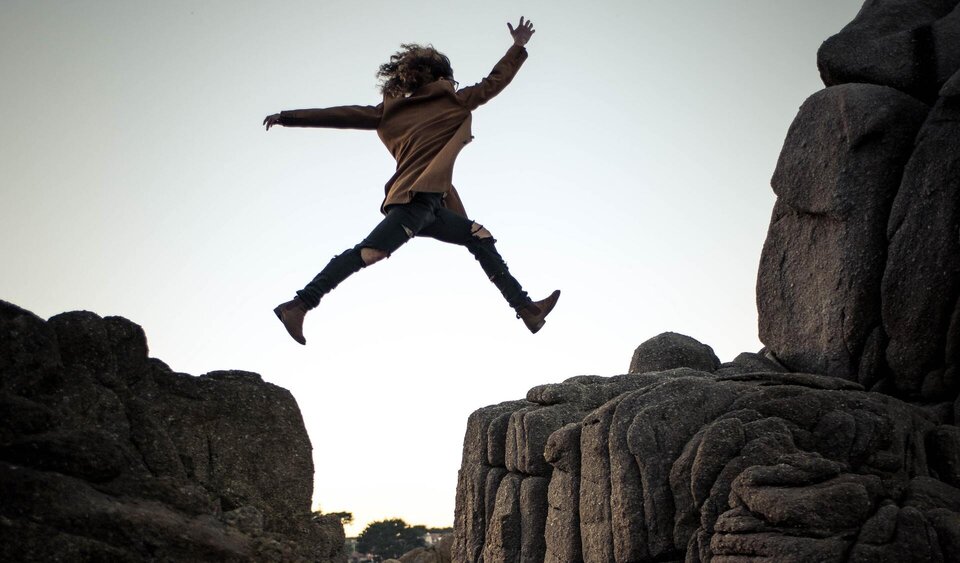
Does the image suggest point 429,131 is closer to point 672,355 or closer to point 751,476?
point 751,476

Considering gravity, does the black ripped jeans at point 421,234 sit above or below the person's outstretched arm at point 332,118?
below

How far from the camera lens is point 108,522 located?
8.70m

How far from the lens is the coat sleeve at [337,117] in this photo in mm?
14188

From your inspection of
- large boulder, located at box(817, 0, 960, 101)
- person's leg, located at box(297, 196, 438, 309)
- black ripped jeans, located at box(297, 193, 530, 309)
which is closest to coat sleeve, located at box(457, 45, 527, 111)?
black ripped jeans, located at box(297, 193, 530, 309)

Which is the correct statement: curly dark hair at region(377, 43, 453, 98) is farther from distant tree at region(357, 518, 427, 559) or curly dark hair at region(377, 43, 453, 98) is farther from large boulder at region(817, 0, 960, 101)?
distant tree at region(357, 518, 427, 559)

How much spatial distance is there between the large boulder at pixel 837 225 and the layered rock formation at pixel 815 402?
0.14 feet

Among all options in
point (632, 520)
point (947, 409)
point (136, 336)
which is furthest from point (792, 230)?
point (136, 336)

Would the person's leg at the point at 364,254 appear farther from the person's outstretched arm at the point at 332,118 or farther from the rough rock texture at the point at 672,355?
the rough rock texture at the point at 672,355

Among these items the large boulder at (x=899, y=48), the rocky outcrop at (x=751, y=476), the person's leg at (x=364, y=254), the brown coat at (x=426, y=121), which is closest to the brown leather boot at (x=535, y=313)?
the brown coat at (x=426, y=121)

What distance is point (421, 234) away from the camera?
1451cm

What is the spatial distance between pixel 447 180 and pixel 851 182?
13.4 meters

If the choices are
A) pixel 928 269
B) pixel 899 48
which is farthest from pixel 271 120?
pixel 899 48

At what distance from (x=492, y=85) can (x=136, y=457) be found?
23.2 ft

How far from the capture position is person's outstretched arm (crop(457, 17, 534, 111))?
14.6 meters
